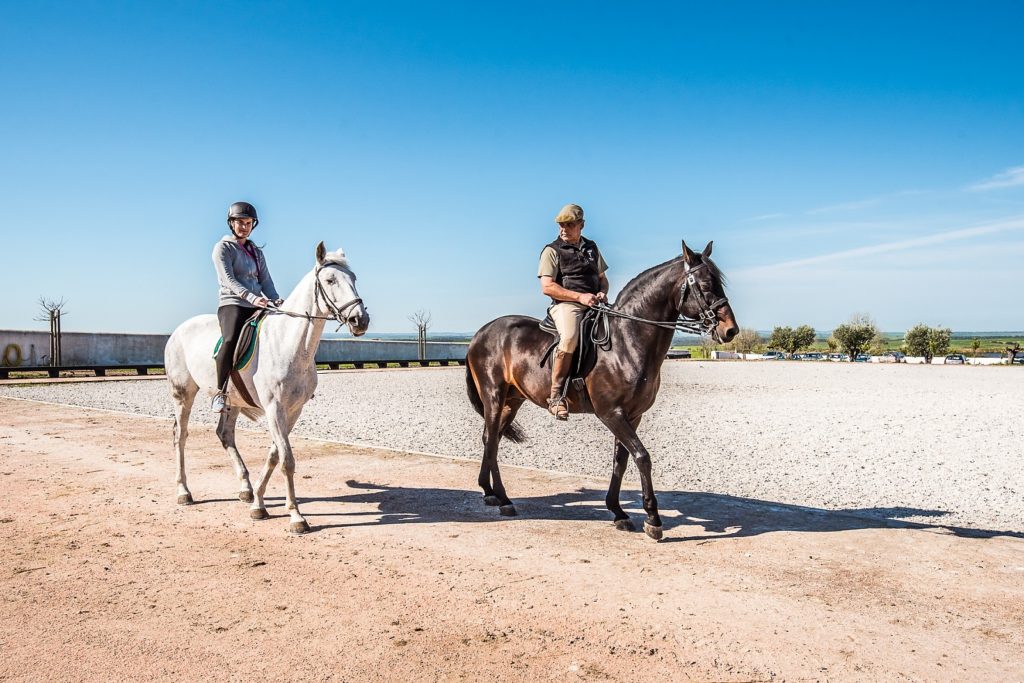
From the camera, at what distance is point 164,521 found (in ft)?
22.2

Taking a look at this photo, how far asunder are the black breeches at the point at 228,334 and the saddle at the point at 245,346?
42 millimetres

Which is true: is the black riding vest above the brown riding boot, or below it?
above

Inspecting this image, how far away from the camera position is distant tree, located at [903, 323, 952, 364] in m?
73.7

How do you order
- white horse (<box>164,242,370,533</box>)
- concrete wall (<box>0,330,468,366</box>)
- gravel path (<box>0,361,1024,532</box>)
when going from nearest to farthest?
white horse (<box>164,242,370,533</box>)
gravel path (<box>0,361,1024,532</box>)
concrete wall (<box>0,330,468,366</box>)

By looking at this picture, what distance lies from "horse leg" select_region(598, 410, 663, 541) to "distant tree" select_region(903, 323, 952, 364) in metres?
78.1

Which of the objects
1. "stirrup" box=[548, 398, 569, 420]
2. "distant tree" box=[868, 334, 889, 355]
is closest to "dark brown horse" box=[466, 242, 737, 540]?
"stirrup" box=[548, 398, 569, 420]

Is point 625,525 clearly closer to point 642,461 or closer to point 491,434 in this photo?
point 642,461

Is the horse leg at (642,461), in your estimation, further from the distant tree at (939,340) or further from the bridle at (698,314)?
the distant tree at (939,340)

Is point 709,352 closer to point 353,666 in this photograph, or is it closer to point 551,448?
point 551,448

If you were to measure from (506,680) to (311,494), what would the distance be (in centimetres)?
490

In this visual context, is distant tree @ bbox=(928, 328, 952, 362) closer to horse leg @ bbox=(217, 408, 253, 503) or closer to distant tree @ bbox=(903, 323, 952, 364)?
distant tree @ bbox=(903, 323, 952, 364)

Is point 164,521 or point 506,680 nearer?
point 506,680

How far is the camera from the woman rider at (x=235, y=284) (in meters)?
6.95

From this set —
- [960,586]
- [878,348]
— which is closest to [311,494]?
[960,586]
